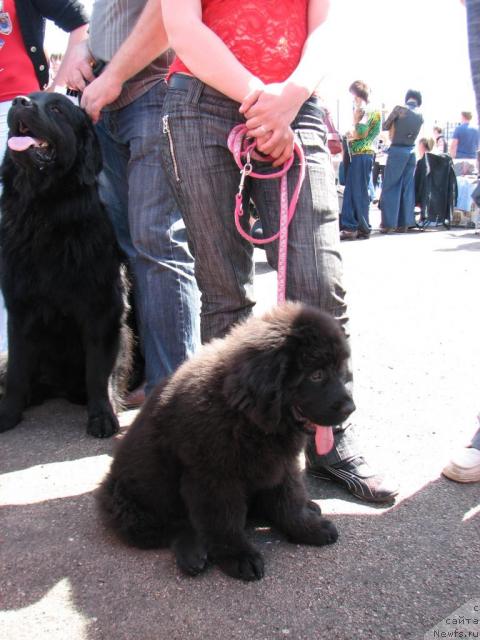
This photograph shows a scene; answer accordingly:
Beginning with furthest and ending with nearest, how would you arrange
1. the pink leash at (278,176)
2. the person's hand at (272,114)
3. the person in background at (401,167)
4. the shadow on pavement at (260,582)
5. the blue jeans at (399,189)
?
the blue jeans at (399,189)
the person in background at (401,167)
the pink leash at (278,176)
the person's hand at (272,114)
the shadow on pavement at (260,582)

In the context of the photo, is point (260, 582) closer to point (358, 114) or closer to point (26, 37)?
point (26, 37)

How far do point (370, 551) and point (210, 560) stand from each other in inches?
21.8

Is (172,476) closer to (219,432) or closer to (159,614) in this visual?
(219,432)

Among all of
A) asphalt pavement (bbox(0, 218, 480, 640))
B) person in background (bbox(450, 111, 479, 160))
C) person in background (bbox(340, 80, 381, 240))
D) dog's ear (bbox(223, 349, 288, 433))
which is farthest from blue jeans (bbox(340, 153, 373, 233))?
dog's ear (bbox(223, 349, 288, 433))

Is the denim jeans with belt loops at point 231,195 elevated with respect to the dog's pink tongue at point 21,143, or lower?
lower

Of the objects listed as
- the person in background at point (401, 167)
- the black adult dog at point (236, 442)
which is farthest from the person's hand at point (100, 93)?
the person in background at point (401, 167)

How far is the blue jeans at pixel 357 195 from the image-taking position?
36.9 ft

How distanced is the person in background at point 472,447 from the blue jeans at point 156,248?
1.36 m

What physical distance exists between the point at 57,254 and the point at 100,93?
2.67ft

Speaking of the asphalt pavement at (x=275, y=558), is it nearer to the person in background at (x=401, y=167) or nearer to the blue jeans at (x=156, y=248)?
the blue jeans at (x=156, y=248)

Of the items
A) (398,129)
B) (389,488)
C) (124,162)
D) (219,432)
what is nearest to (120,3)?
(124,162)

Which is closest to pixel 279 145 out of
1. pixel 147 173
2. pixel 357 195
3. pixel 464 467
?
pixel 147 173

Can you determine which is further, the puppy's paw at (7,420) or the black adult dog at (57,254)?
the puppy's paw at (7,420)

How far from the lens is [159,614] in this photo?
1.88 meters
